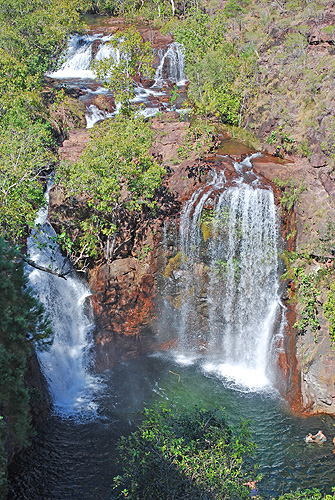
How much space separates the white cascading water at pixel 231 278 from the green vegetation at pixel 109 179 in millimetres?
2738

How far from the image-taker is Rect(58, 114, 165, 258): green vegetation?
733 inches

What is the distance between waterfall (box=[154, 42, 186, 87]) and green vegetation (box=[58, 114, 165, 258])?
65.1ft

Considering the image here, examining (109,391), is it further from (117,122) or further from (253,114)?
(253,114)

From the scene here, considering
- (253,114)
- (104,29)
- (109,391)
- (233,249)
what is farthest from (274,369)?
(104,29)

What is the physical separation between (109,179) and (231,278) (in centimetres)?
781

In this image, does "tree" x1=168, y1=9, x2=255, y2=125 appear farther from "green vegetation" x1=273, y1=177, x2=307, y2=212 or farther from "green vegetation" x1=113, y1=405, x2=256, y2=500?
"green vegetation" x1=113, y1=405, x2=256, y2=500

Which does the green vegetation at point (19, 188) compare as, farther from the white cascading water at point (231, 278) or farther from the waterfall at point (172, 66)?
the waterfall at point (172, 66)

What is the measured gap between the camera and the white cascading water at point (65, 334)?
59.7 ft

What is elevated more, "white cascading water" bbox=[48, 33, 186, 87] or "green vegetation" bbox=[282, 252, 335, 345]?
"white cascading water" bbox=[48, 33, 186, 87]

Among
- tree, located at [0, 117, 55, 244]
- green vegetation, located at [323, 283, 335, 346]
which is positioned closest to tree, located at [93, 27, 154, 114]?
tree, located at [0, 117, 55, 244]

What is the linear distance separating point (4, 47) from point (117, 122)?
51.4 feet

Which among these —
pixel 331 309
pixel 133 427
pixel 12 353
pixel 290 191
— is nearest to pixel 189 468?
pixel 12 353

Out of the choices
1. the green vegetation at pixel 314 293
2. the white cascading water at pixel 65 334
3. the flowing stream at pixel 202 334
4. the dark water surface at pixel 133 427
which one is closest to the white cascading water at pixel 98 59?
the flowing stream at pixel 202 334

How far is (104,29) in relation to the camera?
46031mm
